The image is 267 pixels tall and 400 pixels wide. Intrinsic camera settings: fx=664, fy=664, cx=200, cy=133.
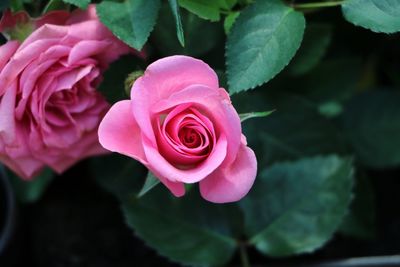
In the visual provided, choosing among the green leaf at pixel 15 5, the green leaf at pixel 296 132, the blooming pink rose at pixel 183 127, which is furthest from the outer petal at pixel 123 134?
the green leaf at pixel 296 132

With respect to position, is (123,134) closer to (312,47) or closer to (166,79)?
(166,79)

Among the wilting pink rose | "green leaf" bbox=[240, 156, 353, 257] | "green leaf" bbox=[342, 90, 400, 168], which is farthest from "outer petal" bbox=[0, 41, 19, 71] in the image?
"green leaf" bbox=[342, 90, 400, 168]

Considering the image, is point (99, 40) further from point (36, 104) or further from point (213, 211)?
point (213, 211)

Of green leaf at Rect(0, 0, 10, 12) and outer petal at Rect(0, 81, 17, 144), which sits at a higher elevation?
green leaf at Rect(0, 0, 10, 12)

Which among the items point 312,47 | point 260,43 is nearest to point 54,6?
point 260,43

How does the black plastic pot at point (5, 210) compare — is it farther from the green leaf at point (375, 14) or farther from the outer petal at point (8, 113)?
the green leaf at point (375, 14)

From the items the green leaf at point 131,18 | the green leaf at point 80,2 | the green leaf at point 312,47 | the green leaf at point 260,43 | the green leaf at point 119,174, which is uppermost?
the green leaf at point 80,2

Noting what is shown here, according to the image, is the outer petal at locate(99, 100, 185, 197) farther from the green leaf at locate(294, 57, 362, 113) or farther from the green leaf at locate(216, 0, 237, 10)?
the green leaf at locate(294, 57, 362, 113)
